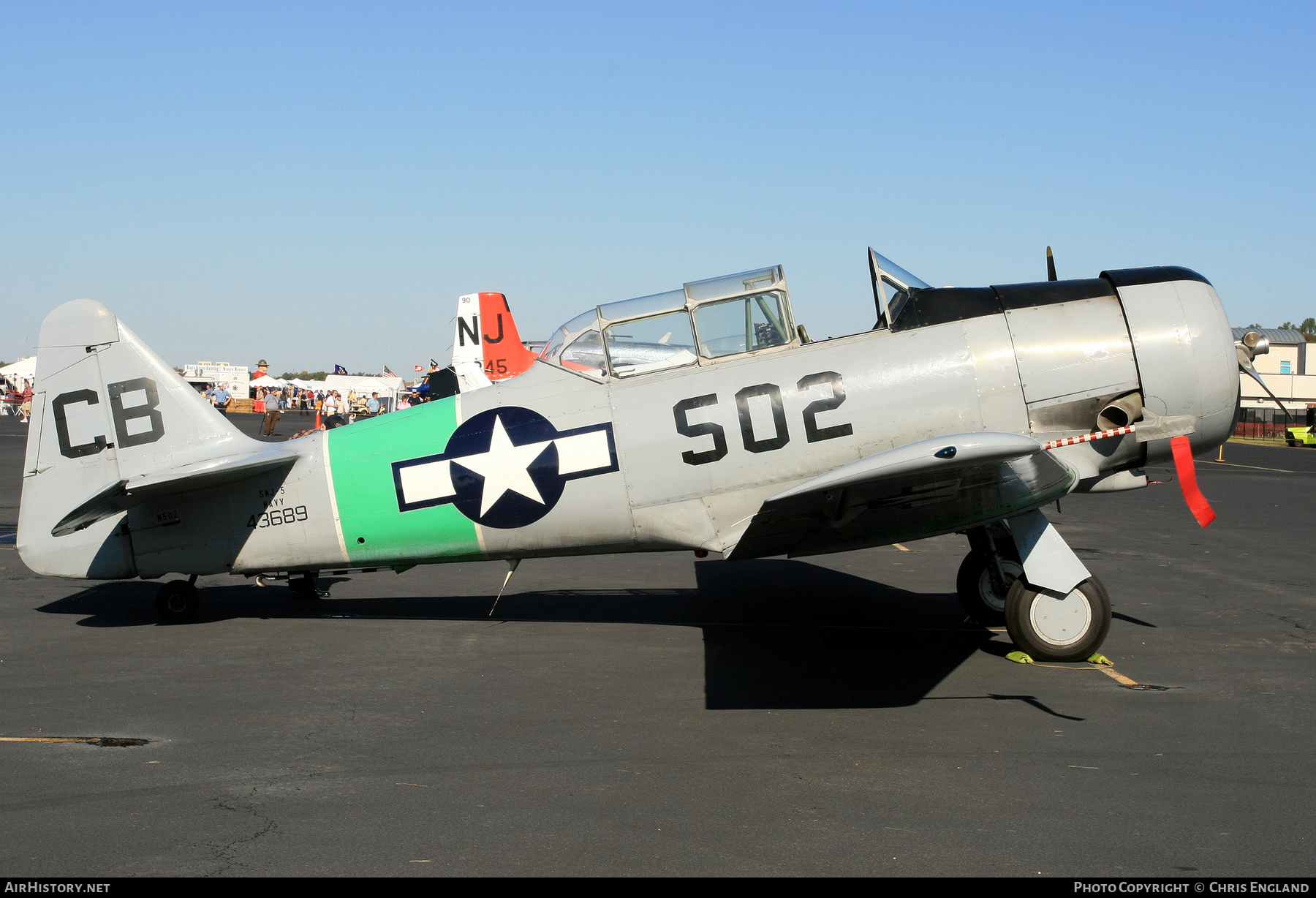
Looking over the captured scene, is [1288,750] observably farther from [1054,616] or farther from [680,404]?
[680,404]

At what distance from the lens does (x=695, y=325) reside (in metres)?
6.81

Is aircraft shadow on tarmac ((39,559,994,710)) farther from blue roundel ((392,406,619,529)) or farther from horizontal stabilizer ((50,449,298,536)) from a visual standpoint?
blue roundel ((392,406,619,529))

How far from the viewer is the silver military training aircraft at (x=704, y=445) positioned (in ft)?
20.9

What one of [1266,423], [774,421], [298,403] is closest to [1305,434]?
[1266,423]

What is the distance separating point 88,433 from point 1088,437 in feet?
24.9

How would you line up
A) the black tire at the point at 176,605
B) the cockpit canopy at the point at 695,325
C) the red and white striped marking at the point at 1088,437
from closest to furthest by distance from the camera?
the red and white striped marking at the point at 1088,437
the cockpit canopy at the point at 695,325
the black tire at the point at 176,605

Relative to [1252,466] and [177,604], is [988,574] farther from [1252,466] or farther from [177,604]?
[1252,466]

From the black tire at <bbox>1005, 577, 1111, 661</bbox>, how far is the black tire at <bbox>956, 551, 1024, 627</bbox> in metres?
0.83

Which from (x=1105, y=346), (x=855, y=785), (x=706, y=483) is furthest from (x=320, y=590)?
(x=1105, y=346)

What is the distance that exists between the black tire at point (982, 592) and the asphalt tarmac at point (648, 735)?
7.8 inches

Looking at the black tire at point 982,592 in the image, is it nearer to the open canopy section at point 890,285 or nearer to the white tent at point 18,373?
the open canopy section at point 890,285

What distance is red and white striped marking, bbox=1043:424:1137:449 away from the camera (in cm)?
608

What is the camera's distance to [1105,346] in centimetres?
640

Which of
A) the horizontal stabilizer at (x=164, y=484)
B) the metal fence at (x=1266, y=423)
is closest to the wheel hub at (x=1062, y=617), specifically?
the horizontal stabilizer at (x=164, y=484)
